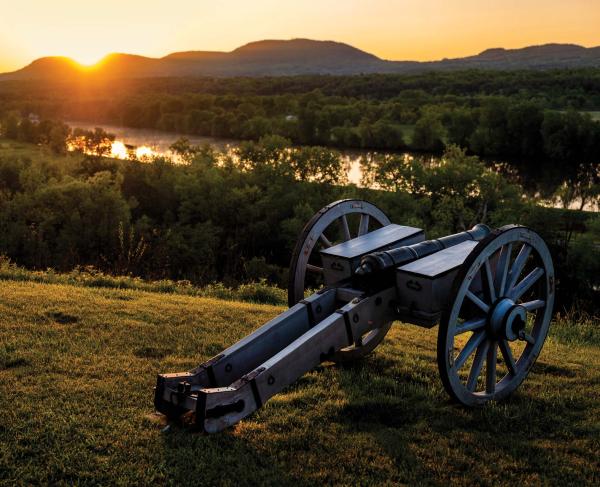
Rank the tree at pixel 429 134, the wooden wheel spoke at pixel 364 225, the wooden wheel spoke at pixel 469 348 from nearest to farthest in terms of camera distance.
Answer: the wooden wheel spoke at pixel 469 348, the wooden wheel spoke at pixel 364 225, the tree at pixel 429 134

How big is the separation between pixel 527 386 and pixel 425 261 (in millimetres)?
1491

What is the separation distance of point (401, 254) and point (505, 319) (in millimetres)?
934

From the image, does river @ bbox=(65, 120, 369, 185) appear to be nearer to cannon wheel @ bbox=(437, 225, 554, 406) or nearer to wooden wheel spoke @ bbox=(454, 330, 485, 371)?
cannon wheel @ bbox=(437, 225, 554, 406)

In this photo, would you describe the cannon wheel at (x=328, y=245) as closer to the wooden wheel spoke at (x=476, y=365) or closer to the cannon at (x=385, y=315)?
the cannon at (x=385, y=315)

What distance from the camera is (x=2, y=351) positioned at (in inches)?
230

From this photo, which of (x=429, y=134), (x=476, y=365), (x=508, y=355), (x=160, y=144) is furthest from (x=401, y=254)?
(x=160, y=144)

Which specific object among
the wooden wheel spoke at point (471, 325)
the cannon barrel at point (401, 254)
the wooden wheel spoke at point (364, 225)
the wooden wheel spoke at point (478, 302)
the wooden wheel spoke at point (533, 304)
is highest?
the wooden wheel spoke at point (364, 225)

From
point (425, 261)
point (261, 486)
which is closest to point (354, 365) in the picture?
point (425, 261)

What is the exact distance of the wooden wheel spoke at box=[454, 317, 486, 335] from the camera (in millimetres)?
4762

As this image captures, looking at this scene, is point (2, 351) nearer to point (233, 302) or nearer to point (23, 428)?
point (23, 428)

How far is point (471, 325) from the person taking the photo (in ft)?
16.2

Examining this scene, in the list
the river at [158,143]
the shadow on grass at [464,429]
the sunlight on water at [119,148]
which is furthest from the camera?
the sunlight on water at [119,148]

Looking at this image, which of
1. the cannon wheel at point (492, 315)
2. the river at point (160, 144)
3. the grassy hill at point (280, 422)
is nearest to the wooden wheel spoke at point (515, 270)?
the cannon wheel at point (492, 315)

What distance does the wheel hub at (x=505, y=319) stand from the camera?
5051mm
